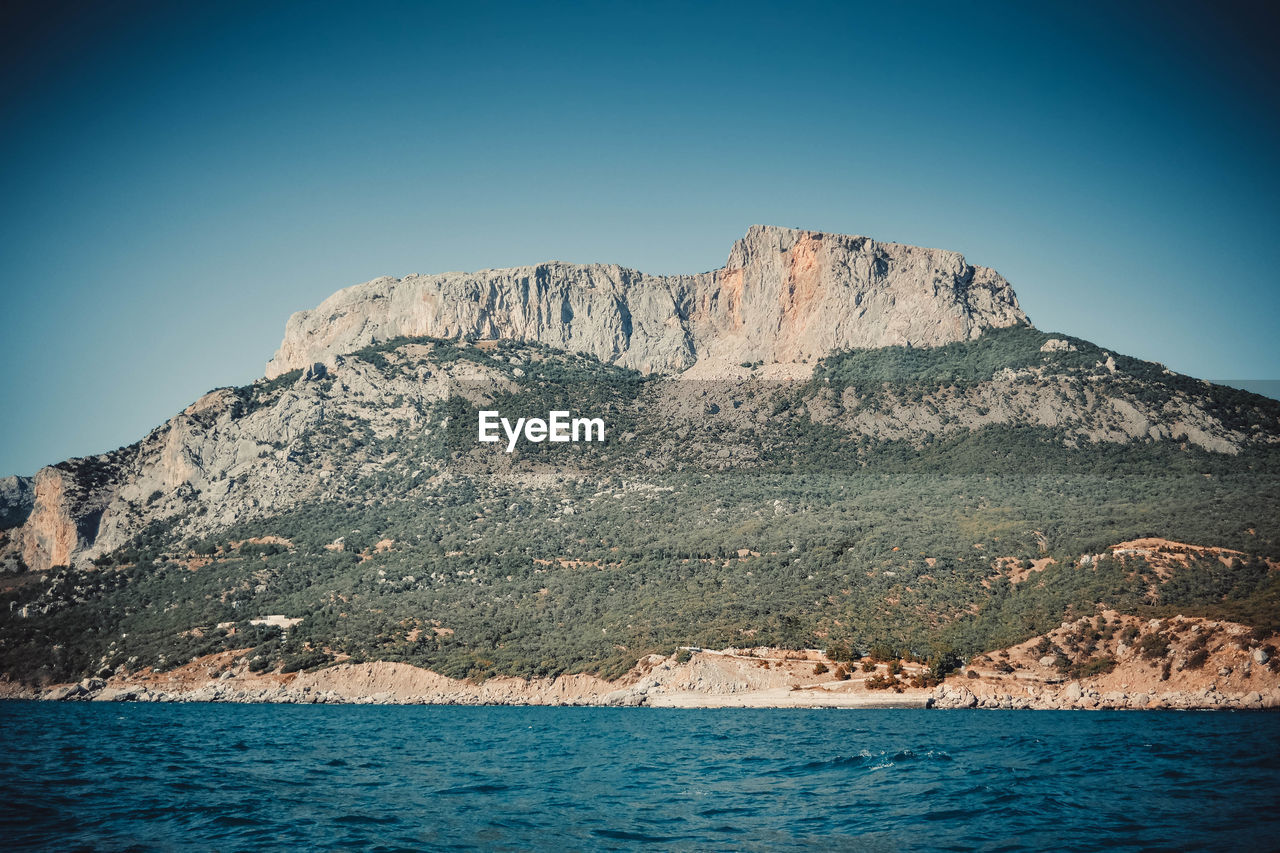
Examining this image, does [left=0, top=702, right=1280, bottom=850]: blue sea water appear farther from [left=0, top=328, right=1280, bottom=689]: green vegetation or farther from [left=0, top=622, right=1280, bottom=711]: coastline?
[left=0, top=328, right=1280, bottom=689]: green vegetation

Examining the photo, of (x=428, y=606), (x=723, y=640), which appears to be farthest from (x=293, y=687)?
(x=723, y=640)

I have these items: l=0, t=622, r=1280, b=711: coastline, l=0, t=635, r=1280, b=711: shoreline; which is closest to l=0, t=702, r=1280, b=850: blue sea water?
l=0, t=622, r=1280, b=711: coastline

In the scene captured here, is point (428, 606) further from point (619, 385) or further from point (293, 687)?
point (619, 385)

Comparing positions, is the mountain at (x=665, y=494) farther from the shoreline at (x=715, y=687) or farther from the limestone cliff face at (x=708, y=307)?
the shoreline at (x=715, y=687)

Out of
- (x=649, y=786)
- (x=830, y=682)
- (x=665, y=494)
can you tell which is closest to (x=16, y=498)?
(x=665, y=494)

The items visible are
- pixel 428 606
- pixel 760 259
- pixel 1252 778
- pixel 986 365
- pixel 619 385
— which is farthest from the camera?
pixel 760 259

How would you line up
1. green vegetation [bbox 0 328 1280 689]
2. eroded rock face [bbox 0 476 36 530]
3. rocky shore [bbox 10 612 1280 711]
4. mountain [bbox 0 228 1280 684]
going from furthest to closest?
eroded rock face [bbox 0 476 36 530]
mountain [bbox 0 228 1280 684]
green vegetation [bbox 0 328 1280 689]
rocky shore [bbox 10 612 1280 711]
